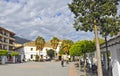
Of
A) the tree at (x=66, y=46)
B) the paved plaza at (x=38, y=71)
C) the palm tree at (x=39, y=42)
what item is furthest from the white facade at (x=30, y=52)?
the paved plaza at (x=38, y=71)

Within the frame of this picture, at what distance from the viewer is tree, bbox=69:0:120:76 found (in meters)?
12.2

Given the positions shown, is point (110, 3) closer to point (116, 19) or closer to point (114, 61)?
point (116, 19)

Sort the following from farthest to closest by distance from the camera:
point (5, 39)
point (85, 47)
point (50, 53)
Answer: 1. point (50, 53)
2. point (5, 39)
3. point (85, 47)

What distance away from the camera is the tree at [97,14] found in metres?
12.2

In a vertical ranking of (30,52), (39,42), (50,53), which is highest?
(39,42)

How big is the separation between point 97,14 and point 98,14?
0.16 feet

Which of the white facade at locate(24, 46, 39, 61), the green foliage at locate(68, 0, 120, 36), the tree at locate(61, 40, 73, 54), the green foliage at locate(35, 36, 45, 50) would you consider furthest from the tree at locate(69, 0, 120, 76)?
the white facade at locate(24, 46, 39, 61)

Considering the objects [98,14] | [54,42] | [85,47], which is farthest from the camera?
[54,42]

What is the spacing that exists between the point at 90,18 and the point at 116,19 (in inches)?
55.1

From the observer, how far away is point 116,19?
12742mm

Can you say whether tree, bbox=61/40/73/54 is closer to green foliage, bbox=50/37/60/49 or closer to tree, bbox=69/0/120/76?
green foliage, bbox=50/37/60/49

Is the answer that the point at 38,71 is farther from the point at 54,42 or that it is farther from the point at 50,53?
the point at 50,53

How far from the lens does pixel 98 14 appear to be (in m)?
12.2

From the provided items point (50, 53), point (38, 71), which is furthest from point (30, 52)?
point (38, 71)
